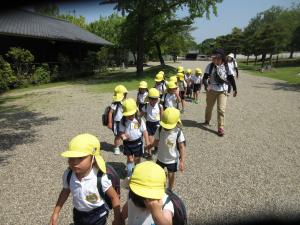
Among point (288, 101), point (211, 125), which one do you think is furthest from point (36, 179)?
point (288, 101)

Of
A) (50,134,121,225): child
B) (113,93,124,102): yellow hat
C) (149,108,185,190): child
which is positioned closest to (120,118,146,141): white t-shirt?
(149,108,185,190): child

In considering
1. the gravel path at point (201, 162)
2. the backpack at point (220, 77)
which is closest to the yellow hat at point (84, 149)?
the gravel path at point (201, 162)

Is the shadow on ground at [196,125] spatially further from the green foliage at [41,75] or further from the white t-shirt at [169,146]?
the green foliage at [41,75]

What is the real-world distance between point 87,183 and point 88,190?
0.07 metres

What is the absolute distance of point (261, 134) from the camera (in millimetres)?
8008

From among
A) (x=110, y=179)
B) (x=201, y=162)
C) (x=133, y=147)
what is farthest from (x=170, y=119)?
(x=201, y=162)

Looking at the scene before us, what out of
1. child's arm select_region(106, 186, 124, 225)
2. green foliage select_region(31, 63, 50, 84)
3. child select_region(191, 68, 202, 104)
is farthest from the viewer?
green foliage select_region(31, 63, 50, 84)

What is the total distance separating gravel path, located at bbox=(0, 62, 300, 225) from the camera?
14.3 ft

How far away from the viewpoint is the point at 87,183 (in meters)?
2.77

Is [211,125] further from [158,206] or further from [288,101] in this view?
[158,206]

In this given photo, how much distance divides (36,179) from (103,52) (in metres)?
24.4

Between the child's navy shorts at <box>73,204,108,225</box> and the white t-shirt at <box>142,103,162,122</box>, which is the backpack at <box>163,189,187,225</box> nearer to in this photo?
the child's navy shorts at <box>73,204,108,225</box>

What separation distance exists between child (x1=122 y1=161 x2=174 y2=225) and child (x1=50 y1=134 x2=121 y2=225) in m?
0.41

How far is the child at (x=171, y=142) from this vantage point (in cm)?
422
